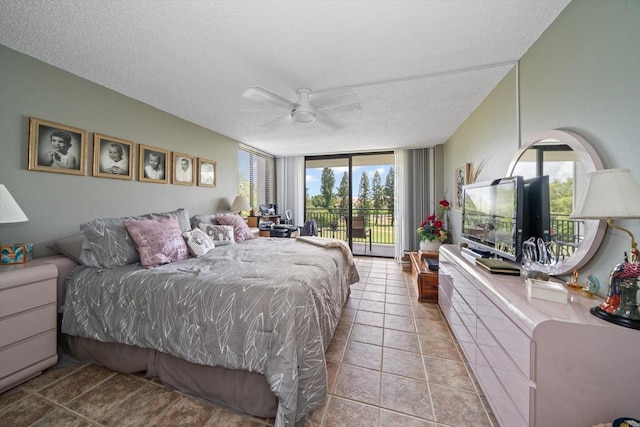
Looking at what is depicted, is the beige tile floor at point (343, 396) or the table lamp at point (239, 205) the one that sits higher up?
the table lamp at point (239, 205)

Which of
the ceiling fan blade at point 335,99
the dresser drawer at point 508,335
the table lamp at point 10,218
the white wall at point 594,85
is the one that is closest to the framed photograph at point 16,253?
the table lamp at point 10,218

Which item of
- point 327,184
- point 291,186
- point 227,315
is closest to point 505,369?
point 227,315

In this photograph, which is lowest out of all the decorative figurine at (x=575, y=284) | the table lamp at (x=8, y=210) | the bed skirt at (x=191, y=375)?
the bed skirt at (x=191, y=375)

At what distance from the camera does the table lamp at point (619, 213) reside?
0.91m

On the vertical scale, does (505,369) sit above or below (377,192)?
below

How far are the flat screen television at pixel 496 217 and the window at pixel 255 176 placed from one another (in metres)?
3.88

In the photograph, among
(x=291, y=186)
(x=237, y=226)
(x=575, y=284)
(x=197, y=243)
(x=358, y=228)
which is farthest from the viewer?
(x=291, y=186)

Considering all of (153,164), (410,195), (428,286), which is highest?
(153,164)

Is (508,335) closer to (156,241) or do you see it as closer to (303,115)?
(303,115)

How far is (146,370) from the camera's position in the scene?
5.74 feet

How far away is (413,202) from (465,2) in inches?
158

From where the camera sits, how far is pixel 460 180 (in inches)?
140

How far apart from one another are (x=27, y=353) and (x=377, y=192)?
551 centimetres

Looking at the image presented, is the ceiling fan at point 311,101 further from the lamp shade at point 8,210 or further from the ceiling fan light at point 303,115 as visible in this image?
the lamp shade at point 8,210
